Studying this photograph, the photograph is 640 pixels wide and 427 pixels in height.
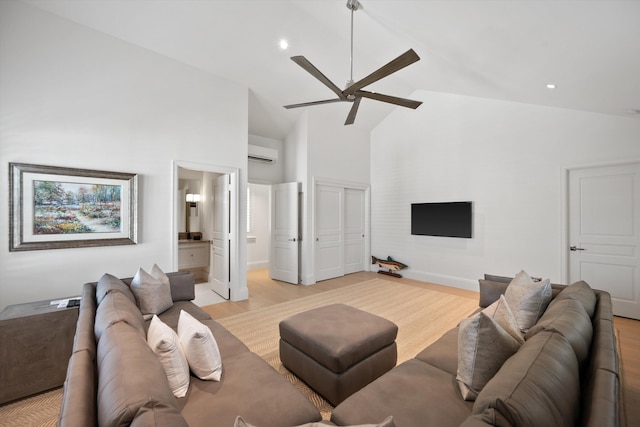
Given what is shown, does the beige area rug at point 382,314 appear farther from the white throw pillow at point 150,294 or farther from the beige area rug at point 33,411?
the beige area rug at point 33,411

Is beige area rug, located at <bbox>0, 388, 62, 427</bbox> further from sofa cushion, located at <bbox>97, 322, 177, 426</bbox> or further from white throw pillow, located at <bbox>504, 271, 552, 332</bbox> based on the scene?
white throw pillow, located at <bbox>504, 271, 552, 332</bbox>

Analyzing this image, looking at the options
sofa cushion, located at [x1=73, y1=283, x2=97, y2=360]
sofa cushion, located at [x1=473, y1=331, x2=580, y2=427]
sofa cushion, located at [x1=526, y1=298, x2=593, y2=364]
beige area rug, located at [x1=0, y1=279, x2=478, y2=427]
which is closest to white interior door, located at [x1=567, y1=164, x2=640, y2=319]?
beige area rug, located at [x1=0, y1=279, x2=478, y2=427]

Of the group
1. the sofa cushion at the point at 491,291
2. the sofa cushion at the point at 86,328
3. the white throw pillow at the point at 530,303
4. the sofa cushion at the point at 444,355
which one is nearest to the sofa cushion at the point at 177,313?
the sofa cushion at the point at 86,328

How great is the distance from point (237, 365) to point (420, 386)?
104cm

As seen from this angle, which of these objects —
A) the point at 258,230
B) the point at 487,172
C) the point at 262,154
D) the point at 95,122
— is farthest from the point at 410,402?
the point at 258,230

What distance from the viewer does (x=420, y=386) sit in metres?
1.43

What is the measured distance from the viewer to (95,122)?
3.12m

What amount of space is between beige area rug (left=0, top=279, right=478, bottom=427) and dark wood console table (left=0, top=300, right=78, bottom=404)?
0.10 m

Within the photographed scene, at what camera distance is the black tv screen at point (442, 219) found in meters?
4.91

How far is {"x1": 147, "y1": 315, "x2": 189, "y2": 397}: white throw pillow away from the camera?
4.43 feet

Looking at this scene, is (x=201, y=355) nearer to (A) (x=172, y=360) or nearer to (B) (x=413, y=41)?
(A) (x=172, y=360)

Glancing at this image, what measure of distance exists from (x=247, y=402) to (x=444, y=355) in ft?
4.02

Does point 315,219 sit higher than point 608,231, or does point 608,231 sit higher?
point 315,219

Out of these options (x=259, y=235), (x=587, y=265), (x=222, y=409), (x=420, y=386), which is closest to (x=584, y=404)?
(x=420, y=386)
